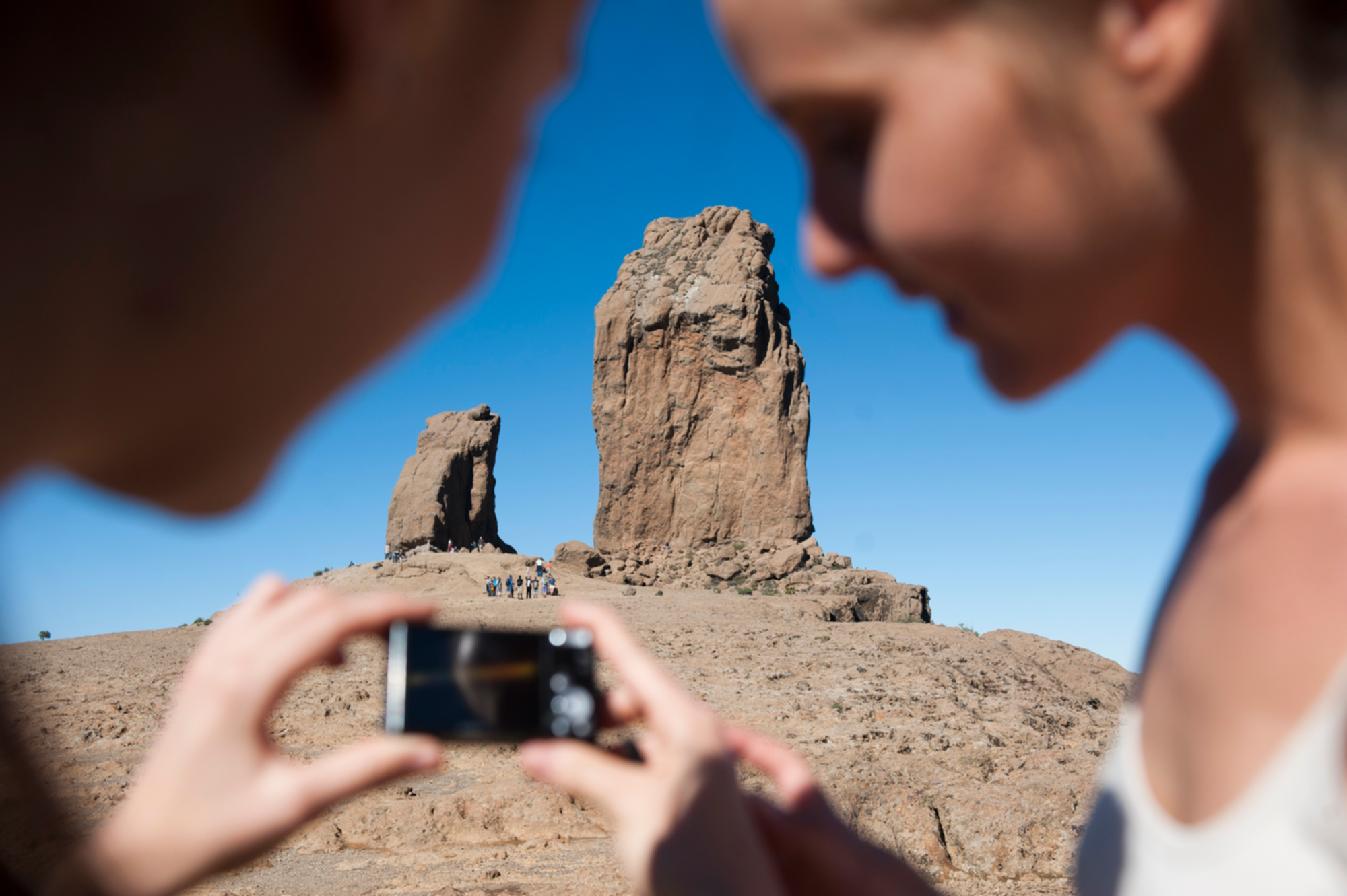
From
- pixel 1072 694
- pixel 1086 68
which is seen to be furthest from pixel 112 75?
pixel 1072 694

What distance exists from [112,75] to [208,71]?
1.8 inches

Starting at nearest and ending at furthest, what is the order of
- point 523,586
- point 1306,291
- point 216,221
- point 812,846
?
point 216,221, point 1306,291, point 812,846, point 523,586

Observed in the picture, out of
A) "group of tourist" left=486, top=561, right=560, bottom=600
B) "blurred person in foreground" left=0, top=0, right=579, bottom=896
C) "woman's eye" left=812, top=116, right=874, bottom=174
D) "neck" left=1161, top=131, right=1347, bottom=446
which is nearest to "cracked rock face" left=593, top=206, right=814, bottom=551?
"group of tourist" left=486, top=561, right=560, bottom=600

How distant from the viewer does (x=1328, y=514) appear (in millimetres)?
822

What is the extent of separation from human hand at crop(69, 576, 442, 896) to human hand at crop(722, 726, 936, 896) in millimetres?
450

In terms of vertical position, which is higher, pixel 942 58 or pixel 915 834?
pixel 942 58

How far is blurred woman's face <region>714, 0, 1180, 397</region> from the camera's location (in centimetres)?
71

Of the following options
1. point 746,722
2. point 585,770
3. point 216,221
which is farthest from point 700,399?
point 216,221

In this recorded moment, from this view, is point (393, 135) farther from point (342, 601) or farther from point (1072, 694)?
point (1072, 694)

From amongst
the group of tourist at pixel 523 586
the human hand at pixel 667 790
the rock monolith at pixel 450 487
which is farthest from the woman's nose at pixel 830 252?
the rock monolith at pixel 450 487

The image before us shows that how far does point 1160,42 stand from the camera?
702 mm

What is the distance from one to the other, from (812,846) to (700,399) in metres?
27.4

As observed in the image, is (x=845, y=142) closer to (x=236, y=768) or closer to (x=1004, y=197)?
(x=1004, y=197)

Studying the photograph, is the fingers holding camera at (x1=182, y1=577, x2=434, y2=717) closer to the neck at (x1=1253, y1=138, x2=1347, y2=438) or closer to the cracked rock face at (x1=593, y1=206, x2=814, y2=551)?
the neck at (x1=1253, y1=138, x2=1347, y2=438)
